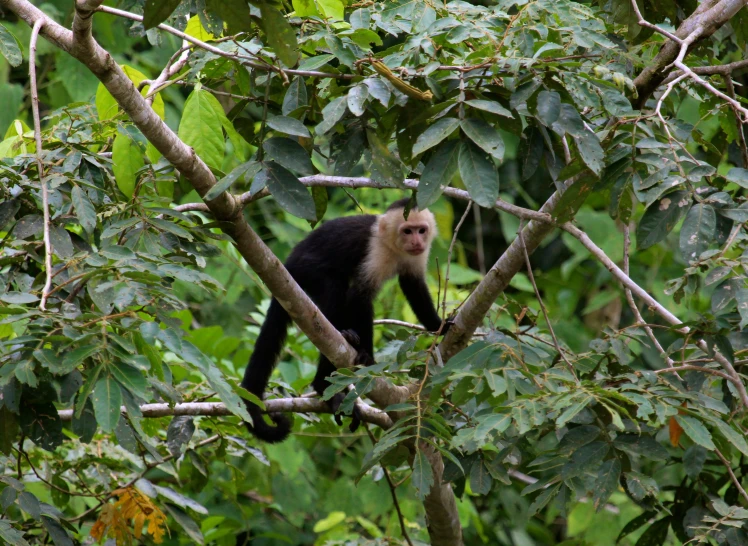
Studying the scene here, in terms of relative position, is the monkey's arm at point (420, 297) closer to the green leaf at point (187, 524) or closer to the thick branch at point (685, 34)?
the green leaf at point (187, 524)

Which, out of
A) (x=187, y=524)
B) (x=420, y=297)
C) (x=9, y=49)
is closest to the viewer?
(x=9, y=49)

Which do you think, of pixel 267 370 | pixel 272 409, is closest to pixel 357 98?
pixel 272 409

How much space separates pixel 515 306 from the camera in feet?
11.2

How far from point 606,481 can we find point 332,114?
114 centimetres

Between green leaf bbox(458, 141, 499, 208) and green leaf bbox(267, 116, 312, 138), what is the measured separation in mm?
410

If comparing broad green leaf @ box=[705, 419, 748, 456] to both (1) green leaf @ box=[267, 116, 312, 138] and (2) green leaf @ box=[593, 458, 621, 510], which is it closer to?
(2) green leaf @ box=[593, 458, 621, 510]

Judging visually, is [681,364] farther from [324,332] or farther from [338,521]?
[338,521]

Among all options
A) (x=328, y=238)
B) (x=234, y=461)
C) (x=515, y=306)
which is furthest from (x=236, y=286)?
(x=515, y=306)

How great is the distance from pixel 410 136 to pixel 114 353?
0.95m

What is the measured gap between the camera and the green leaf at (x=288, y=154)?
204cm

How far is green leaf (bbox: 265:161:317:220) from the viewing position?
1.98m

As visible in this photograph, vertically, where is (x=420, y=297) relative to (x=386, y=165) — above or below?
below

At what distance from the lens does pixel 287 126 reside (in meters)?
2.02

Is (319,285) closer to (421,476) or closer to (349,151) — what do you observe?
(349,151)
